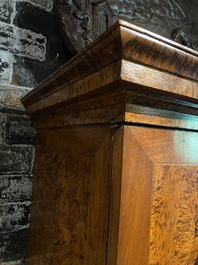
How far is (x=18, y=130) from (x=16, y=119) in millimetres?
42

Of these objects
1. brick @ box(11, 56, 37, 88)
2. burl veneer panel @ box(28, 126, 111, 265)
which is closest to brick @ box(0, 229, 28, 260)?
burl veneer panel @ box(28, 126, 111, 265)

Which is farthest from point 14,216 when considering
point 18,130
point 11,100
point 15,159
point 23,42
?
point 23,42

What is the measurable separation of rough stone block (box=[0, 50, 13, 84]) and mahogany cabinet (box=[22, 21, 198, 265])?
45 centimetres

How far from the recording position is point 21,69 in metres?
0.96

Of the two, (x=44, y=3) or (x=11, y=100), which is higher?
(x=44, y=3)

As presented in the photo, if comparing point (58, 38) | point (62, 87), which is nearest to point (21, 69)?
point (58, 38)

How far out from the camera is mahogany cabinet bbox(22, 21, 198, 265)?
38 centimetres

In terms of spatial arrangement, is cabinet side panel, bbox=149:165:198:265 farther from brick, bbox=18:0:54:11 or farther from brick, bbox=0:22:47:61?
brick, bbox=18:0:54:11

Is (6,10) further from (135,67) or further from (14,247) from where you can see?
(14,247)

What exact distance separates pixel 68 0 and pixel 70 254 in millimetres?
894

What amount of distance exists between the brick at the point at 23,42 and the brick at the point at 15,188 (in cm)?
47

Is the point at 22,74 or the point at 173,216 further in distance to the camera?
the point at 22,74

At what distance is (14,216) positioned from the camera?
92cm

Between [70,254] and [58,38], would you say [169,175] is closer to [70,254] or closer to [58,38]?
[70,254]
